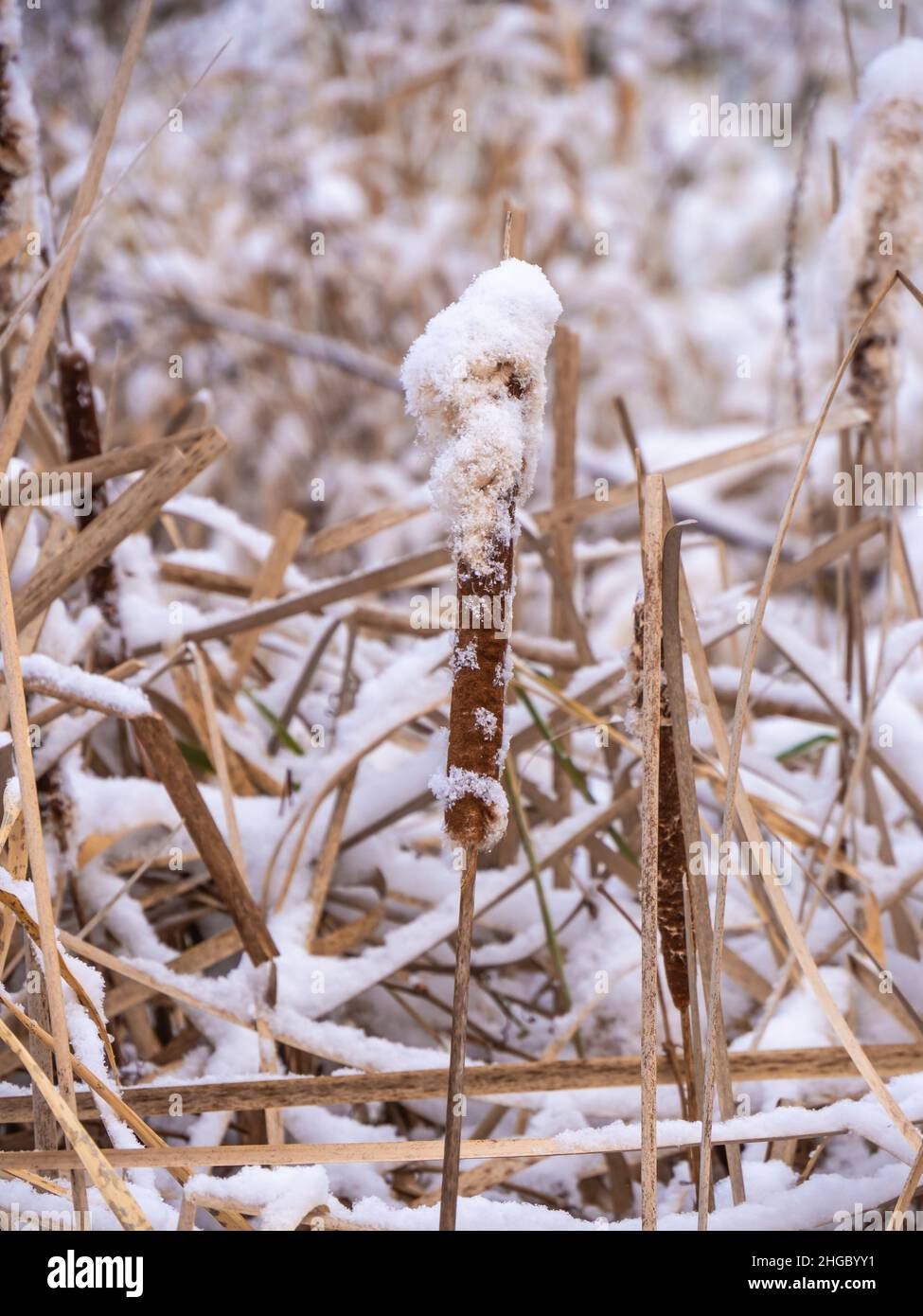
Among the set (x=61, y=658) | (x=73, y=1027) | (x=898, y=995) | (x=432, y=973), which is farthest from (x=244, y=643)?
(x=898, y=995)

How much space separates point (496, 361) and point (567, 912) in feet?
1.93

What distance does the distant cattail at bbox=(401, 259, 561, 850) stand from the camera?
43cm

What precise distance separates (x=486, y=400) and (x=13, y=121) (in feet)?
1.69

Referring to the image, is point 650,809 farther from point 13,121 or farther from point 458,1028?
point 13,121

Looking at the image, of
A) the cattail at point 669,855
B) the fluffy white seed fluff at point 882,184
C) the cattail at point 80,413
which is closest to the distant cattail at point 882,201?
the fluffy white seed fluff at point 882,184

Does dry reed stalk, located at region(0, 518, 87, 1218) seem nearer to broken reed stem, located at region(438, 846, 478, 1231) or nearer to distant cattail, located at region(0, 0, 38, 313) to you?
broken reed stem, located at region(438, 846, 478, 1231)

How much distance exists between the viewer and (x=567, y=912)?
36.3 inches

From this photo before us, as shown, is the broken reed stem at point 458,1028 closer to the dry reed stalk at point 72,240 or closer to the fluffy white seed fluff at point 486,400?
the fluffy white seed fluff at point 486,400

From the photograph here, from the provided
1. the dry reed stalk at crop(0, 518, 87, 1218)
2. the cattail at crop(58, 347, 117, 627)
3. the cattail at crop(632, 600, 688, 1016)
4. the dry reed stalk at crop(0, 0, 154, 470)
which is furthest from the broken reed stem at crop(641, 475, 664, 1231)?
the cattail at crop(58, 347, 117, 627)

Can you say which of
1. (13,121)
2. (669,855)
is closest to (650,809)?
(669,855)

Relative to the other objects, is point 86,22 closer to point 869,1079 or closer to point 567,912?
point 567,912

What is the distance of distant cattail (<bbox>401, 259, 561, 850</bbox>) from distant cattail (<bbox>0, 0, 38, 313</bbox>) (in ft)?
1.53

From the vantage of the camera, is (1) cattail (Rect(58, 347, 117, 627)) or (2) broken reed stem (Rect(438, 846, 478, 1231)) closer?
(2) broken reed stem (Rect(438, 846, 478, 1231))

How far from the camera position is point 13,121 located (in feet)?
2.50
